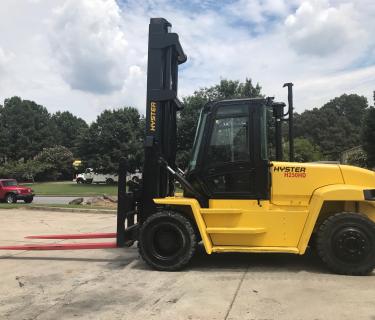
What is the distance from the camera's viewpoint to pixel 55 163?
266 ft

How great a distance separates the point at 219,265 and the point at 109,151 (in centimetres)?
5287

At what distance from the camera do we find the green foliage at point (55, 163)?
78562mm

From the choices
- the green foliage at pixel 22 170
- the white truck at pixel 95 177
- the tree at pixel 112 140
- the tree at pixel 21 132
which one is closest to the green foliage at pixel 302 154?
→ the tree at pixel 112 140

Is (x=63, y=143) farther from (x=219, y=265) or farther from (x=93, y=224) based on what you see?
(x=219, y=265)

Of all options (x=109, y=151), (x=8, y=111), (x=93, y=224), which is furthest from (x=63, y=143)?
(x=93, y=224)

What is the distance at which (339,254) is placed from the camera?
7.49 metres

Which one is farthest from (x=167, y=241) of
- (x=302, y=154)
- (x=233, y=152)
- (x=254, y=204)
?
(x=302, y=154)

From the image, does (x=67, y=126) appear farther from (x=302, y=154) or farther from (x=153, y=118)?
(x=153, y=118)

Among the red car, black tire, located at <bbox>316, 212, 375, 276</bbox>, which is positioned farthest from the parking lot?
the red car

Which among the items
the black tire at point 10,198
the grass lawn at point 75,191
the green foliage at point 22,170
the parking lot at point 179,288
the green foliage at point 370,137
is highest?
the green foliage at point 370,137

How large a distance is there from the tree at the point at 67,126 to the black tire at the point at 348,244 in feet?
327

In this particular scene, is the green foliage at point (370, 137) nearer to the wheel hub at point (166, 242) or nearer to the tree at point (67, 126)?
the wheel hub at point (166, 242)

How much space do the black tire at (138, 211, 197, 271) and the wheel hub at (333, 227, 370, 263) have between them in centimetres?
225

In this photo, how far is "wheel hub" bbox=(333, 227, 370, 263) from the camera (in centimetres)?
746
